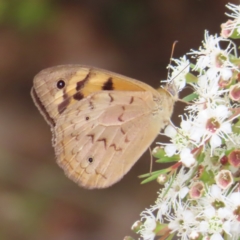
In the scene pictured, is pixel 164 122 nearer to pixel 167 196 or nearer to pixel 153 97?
pixel 153 97

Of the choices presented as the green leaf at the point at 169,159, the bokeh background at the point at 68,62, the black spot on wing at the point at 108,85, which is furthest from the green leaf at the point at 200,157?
the bokeh background at the point at 68,62

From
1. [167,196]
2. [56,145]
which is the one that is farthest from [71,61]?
[167,196]

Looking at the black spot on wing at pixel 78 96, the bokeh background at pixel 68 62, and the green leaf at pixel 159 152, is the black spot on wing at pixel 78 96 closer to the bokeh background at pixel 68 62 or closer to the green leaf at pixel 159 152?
the green leaf at pixel 159 152

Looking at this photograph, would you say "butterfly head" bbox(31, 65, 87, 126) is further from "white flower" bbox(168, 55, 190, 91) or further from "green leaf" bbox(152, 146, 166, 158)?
"green leaf" bbox(152, 146, 166, 158)

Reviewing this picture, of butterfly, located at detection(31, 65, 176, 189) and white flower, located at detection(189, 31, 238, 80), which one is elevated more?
white flower, located at detection(189, 31, 238, 80)

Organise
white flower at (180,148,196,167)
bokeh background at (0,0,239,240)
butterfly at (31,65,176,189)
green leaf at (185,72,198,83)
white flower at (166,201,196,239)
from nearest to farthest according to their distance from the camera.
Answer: white flower at (180,148,196,167)
white flower at (166,201,196,239)
green leaf at (185,72,198,83)
butterfly at (31,65,176,189)
bokeh background at (0,0,239,240)

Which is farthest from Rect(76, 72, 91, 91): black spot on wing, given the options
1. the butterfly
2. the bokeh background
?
the bokeh background
